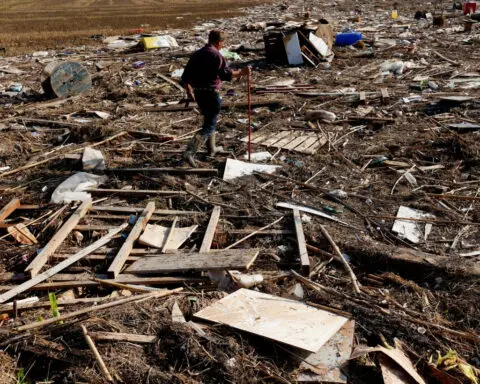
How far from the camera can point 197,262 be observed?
4.55m

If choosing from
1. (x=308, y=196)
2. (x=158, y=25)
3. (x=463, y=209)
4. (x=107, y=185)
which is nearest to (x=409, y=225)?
(x=463, y=209)

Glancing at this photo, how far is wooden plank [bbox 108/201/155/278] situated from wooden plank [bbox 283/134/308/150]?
283cm

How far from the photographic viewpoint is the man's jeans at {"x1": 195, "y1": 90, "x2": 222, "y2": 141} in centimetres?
670

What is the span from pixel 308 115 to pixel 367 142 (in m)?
1.63

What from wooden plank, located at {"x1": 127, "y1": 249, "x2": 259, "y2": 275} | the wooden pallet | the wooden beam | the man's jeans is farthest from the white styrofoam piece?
the man's jeans

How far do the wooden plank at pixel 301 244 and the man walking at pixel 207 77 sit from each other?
216 cm

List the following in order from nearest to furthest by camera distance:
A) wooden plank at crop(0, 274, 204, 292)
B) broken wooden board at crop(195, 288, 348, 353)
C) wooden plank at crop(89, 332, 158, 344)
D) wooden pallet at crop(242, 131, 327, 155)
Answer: broken wooden board at crop(195, 288, 348, 353)
wooden plank at crop(89, 332, 158, 344)
wooden plank at crop(0, 274, 204, 292)
wooden pallet at crop(242, 131, 327, 155)

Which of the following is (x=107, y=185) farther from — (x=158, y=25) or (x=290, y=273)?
(x=158, y=25)

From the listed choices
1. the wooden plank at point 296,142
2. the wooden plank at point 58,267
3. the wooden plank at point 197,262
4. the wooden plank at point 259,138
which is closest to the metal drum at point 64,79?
the wooden plank at point 259,138

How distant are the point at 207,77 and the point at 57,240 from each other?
312 centimetres

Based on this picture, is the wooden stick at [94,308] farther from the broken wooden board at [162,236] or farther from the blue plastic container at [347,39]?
the blue plastic container at [347,39]

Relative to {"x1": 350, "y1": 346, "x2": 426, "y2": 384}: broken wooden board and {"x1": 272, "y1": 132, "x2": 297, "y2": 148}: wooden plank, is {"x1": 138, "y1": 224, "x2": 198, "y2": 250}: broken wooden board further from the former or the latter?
{"x1": 272, "y1": 132, "x2": 297, "y2": 148}: wooden plank

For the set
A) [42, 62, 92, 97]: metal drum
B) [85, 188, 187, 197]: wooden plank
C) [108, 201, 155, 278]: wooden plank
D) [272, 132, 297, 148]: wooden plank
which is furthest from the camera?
[42, 62, 92, 97]: metal drum

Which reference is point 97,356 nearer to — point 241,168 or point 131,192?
point 131,192
